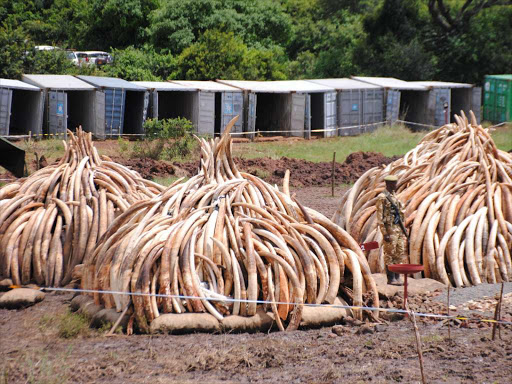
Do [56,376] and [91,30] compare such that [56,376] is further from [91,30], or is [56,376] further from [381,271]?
[91,30]

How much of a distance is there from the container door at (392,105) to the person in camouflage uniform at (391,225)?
23.2 metres

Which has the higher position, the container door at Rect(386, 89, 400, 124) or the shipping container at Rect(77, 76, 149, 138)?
the container door at Rect(386, 89, 400, 124)

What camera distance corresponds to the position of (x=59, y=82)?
85.9 ft

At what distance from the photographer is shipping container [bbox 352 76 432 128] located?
31672 mm

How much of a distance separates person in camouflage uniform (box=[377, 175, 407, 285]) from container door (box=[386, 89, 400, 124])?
76.1 feet

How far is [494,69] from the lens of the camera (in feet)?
126

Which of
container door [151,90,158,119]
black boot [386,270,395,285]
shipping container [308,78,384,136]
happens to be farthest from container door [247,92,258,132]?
black boot [386,270,395,285]

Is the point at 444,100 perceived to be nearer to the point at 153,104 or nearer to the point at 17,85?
the point at 153,104

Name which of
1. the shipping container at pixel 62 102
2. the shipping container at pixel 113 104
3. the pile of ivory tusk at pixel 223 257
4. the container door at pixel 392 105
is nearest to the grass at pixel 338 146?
the container door at pixel 392 105

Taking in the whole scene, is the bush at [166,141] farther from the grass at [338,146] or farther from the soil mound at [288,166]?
the grass at [338,146]

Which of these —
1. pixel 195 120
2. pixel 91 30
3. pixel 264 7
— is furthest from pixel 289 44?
pixel 195 120

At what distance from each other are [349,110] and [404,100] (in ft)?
17.8

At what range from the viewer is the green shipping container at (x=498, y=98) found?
34.1 metres

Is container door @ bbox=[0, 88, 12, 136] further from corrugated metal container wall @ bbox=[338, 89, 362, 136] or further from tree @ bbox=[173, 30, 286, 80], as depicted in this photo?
corrugated metal container wall @ bbox=[338, 89, 362, 136]
